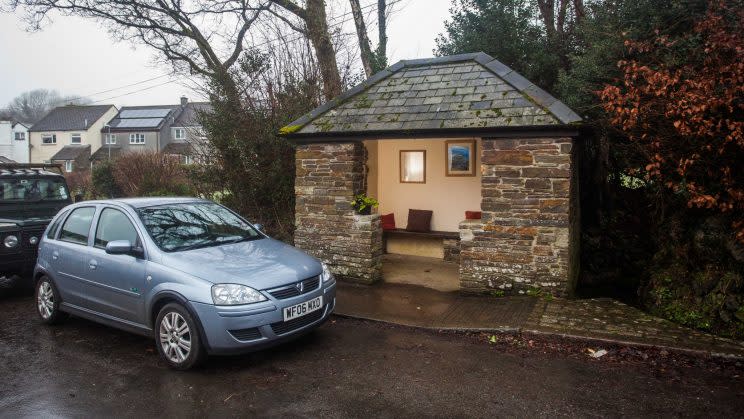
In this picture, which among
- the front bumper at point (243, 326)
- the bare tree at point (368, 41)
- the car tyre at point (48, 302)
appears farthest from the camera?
the bare tree at point (368, 41)

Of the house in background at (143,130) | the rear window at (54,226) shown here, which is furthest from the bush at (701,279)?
the house in background at (143,130)

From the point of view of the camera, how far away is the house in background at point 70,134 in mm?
47594

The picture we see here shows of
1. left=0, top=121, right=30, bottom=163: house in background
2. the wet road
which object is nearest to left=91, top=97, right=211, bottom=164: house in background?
left=0, top=121, right=30, bottom=163: house in background

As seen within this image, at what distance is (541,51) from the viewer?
1134 cm

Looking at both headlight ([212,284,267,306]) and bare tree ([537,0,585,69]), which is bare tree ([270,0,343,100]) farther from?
headlight ([212,284,267,306])

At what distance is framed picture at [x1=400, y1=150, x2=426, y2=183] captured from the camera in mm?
10604

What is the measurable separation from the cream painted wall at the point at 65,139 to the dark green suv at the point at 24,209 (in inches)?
1723

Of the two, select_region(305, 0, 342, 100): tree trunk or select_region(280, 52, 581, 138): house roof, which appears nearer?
select_region(280, 52, 581, 138): house roof

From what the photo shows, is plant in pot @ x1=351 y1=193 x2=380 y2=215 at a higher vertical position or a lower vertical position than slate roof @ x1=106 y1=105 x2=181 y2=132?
lower

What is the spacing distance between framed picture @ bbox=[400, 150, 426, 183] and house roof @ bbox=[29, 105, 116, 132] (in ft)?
156

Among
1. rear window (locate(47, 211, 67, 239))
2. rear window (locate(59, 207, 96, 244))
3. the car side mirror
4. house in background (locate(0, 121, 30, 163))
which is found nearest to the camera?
the car side mirror

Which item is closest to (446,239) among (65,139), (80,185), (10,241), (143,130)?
(10,241)

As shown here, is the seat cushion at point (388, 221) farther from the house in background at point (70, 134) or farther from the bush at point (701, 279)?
the house in background at point (70, 134)

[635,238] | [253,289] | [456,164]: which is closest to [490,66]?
[456,164]
